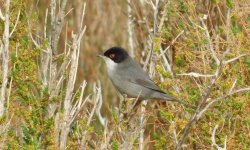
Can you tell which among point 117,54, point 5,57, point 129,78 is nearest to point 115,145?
point 5,57

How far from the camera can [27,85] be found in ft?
18.6

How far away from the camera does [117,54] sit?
714 centimetres

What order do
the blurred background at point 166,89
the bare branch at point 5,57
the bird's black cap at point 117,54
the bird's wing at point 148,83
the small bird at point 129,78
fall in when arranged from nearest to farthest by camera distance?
the bare branch at point 5,57, the blurred background at point 166,89, the bird's wing at point 148,83, the small bird at point 129,78, the bird's black cap at point 117,54

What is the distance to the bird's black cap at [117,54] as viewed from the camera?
705cm

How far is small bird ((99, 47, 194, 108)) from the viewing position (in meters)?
6.55

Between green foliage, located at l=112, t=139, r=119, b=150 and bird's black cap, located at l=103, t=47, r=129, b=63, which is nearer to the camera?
green foliage, located at l=112, t=139, r=119, b=150

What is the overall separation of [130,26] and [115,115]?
8.83 feet

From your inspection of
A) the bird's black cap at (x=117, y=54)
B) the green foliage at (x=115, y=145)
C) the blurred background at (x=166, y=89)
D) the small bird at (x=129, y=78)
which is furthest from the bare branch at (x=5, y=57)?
the bird's black cap at (x=117, y=54)

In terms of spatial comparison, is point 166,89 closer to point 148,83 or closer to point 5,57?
point 148,83

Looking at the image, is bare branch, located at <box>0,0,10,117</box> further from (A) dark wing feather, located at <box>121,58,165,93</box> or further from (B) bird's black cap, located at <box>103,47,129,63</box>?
(B) bird's black cap, located at <box>103,47,129,63</box>

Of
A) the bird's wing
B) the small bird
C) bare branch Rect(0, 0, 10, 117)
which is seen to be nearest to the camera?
bare branch Rect(0, 0, 10, 117)

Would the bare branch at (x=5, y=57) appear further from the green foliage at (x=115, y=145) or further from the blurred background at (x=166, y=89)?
the green foliage at (x=115, y=145)

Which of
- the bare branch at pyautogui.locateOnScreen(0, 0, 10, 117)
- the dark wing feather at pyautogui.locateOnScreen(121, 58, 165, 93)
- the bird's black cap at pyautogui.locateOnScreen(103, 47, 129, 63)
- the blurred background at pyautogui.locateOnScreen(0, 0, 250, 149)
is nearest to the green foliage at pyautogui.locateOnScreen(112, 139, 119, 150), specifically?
the blurred background at pyautogui.locateOnScreen(0, 0, 250, 149)

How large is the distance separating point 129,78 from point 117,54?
1.15 ft
